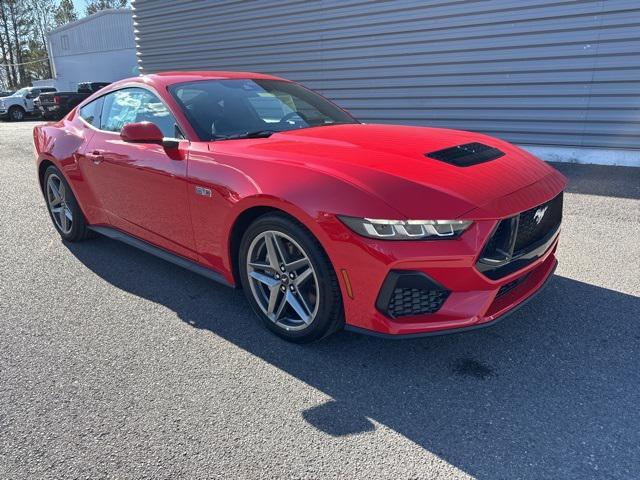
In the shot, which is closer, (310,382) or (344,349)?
(310,382)

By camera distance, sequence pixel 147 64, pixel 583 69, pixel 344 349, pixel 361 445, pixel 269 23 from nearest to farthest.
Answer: pixel 361 445
pixel 344 349
pixel 583 69
pixel 269 23
pixel 147 64

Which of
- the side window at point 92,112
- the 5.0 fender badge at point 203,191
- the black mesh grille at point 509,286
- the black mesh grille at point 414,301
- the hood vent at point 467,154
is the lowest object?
the black mesh grille at point 509,286

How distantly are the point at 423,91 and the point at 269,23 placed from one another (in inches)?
160

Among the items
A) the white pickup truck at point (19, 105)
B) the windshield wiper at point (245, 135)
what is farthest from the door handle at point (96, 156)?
the white pickup truck at point (19, 105)

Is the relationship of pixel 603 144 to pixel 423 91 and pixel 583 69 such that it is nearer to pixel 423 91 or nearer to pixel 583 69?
pixel 583 69

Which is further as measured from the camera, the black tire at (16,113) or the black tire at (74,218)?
the black tire at (16,113)

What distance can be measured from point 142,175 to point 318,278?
5.44ft

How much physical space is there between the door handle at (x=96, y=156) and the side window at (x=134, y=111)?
0.21 metres

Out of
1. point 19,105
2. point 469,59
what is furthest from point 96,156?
point 19,105

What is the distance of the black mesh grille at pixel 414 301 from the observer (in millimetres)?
2318

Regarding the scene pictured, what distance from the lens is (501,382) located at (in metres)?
2.43

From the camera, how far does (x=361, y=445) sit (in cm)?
207

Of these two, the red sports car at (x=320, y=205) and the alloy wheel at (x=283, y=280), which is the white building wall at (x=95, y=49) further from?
the alloy wheel at (x=283, y=280)

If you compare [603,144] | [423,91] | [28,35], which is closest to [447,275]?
[603,144]
